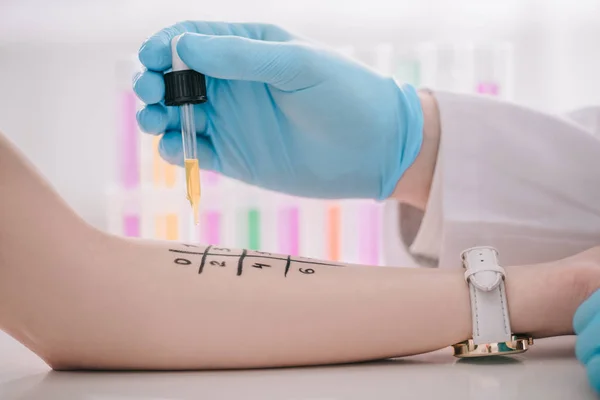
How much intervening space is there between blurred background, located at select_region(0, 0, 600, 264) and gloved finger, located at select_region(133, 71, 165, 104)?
1178 millimetres

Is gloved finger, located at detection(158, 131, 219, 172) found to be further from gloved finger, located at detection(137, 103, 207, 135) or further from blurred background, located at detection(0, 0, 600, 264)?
blurred background, located at detection(0, 0, 600, 264)

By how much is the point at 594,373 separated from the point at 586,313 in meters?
0.12

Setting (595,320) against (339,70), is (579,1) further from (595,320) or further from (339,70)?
(595,320)

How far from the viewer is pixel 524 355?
73cm

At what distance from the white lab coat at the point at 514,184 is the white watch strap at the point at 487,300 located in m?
0.27

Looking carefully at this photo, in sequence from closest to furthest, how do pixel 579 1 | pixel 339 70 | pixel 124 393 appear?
pixel 124 393, pixel 339 70, pixel 579 1

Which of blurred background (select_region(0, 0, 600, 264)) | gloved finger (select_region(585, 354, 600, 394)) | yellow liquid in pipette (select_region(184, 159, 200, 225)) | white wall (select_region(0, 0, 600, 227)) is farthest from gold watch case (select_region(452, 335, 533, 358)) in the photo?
white wall (select_region(0, 0, 600, 227))

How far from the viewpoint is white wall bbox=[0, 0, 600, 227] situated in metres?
2.27

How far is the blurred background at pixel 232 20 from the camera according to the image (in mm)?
2135

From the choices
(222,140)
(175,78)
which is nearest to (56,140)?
(222,140)

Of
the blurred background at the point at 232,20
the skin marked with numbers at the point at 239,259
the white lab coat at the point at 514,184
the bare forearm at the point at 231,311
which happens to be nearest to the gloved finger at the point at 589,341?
the bare forearm at the point at 231,311

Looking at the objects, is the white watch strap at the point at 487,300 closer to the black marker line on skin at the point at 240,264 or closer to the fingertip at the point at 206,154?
the black marker line on skin at the point at 240,264

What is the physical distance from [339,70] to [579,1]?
159 centimetres

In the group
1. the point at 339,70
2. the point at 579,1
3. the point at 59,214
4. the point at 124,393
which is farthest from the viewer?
the point at 579,1
